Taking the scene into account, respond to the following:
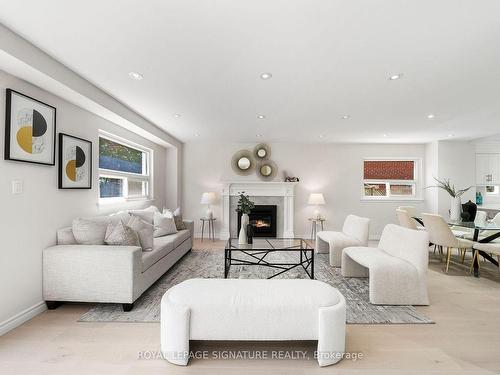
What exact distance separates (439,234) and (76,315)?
15.2 feet

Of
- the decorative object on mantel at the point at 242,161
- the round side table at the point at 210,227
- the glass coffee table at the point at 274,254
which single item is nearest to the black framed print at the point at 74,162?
the glass coffee table at the point at 274,254

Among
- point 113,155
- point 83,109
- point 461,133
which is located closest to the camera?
→ point 83,109

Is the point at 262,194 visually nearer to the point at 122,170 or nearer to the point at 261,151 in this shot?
the point at 261,151

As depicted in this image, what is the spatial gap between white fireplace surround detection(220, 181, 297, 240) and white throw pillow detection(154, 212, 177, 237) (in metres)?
2.04

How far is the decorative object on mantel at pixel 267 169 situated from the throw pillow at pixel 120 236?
381 cm

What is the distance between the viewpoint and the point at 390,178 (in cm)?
649

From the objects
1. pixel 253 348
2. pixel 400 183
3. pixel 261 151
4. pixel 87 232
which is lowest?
pixel 253 348

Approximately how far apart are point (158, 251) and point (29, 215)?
1313 millimetres

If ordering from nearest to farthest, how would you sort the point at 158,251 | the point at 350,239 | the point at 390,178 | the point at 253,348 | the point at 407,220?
the point at 253,348 → the point at 158,251 → the point at 350,239 → the point at 407,220 → the point at 390,178

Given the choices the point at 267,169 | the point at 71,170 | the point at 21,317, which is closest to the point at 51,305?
the point at 21,317

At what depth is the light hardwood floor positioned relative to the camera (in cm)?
175

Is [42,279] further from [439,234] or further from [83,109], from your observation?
[439,234]

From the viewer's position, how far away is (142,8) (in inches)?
65.3

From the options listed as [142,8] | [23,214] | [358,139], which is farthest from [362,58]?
[358,139]
